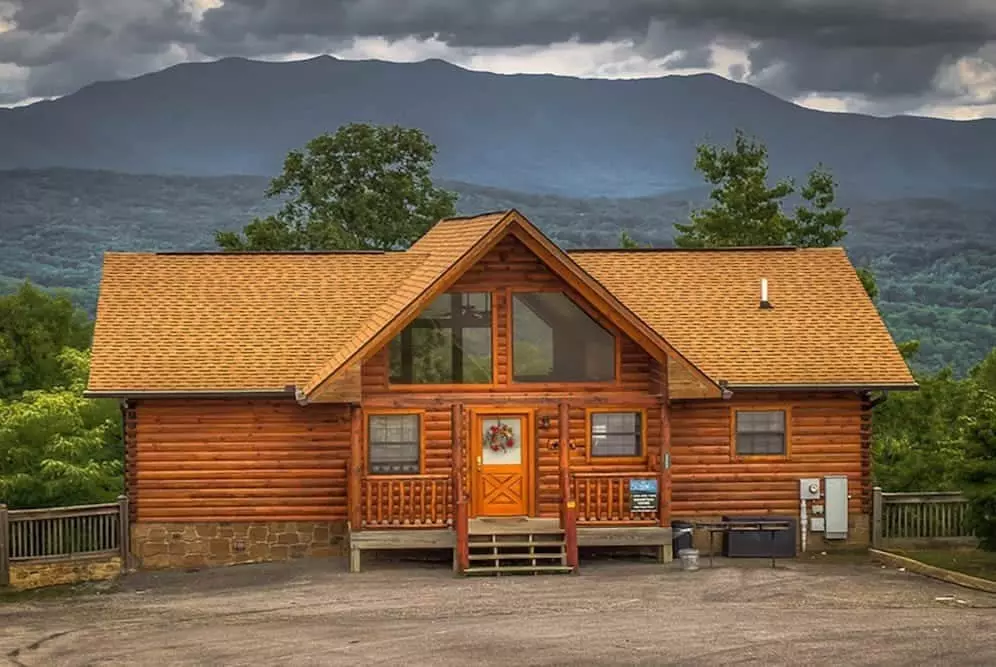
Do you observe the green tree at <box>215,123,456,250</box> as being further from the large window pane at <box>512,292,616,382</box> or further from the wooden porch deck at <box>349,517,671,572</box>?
the wooden porch deck at <box>349,517,671,572</box>

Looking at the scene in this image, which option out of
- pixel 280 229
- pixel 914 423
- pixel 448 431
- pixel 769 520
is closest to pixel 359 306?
pixel 448 431

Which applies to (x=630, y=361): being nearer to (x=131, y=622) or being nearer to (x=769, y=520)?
(x=769, y=520)

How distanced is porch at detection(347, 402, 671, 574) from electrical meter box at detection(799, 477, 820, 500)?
9.26ft

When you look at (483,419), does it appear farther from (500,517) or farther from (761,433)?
(761,433)

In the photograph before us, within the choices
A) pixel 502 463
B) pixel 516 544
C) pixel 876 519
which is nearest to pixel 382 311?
pixel 502 463

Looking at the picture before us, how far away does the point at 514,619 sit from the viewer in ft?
78.5

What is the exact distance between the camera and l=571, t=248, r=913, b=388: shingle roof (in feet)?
102

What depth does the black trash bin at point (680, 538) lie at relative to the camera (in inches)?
1188

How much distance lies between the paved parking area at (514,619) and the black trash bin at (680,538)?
1051 mm

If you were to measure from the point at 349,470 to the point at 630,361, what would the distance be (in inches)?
196

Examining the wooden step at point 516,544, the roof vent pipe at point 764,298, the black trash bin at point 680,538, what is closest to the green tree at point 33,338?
the roof vent pipe at point 764,298

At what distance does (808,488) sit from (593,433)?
393 cm

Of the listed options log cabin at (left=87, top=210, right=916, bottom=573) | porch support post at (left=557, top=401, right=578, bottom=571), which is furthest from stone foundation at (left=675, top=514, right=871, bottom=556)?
porch support post at (left=557, top=401, right=578, bottom=571)

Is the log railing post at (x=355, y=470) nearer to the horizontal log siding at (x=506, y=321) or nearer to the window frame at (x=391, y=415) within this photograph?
the window frame at (x=391, y=415)
